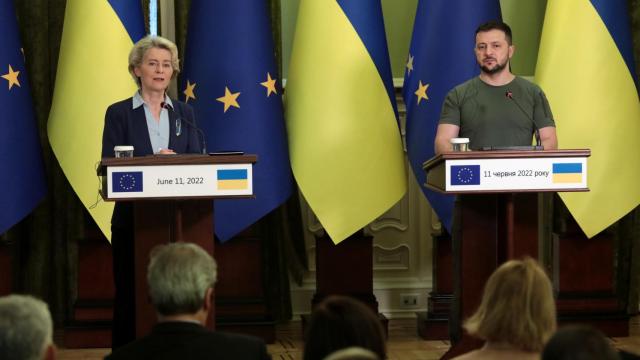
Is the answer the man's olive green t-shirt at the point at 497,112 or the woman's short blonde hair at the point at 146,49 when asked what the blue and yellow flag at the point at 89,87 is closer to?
the woman's short blonde hair at the point at 146,49

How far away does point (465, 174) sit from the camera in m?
4.12

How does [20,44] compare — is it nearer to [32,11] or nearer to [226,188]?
[32,11]

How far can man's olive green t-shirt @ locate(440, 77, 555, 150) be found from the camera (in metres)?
4.92

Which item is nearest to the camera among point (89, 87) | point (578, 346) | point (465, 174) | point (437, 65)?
point (578, 346)

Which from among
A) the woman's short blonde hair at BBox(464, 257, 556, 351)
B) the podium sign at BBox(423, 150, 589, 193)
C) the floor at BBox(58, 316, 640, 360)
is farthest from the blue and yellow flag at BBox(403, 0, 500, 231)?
the woman's short blonde hair at BBox(464, 257, 556, 351)

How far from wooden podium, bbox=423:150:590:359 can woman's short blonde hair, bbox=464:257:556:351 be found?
1.61 meters

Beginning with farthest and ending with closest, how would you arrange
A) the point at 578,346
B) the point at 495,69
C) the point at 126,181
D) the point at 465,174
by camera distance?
the point at 495,69, the point at 465,174, the point at 126,181, the point at 578,346

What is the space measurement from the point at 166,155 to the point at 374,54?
2.04 meters

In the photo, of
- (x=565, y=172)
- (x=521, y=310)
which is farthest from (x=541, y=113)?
(x=521, y=310)

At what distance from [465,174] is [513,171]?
19 cm

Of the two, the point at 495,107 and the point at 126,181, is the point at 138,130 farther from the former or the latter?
the point at 495,107

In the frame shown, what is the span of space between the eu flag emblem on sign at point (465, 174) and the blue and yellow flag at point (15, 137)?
251 centimetres

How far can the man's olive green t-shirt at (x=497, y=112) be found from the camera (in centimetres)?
492

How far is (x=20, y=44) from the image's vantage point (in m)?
5.67
